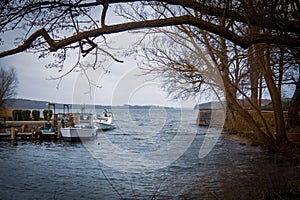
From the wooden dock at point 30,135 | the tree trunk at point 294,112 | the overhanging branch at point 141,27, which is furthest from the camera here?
the wooden dock at point 30,135

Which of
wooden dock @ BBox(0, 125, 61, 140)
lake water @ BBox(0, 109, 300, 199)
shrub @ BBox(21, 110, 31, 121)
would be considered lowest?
lake water @ BBox(0, 109, 300, 199)

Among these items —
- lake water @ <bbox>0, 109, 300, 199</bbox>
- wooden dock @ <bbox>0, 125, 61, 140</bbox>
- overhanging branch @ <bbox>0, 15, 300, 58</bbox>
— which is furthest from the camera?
wooden dock @ <bbox>0, 125, 61, 140</bbox>

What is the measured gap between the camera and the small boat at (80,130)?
80.3 ft

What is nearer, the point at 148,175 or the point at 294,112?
the point at 148,175

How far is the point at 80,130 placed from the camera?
1003 inches

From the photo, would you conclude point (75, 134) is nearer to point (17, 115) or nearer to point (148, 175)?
point (148, 175)

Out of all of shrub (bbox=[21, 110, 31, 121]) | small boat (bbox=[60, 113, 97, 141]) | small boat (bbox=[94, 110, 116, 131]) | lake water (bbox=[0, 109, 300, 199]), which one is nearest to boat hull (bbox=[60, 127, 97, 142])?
small boat (bbox=[60, 113, 97, 141])

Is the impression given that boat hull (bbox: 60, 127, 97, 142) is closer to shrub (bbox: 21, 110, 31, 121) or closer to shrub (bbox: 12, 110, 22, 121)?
shrub (bbox: 21, 110, 31, 121)

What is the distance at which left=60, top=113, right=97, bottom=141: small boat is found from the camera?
24491mm

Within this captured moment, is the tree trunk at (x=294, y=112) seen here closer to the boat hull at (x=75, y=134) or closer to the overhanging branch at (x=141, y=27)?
the overhanging branch at (x=141, y=27)

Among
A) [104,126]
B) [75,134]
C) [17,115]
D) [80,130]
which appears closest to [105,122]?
[104,126]

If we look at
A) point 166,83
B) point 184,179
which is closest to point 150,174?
point 184,179

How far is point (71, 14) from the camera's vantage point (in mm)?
4641

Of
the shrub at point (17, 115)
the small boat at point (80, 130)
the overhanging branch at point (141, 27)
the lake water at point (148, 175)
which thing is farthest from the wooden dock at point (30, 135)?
the overhanging branch at point (141, 27)
